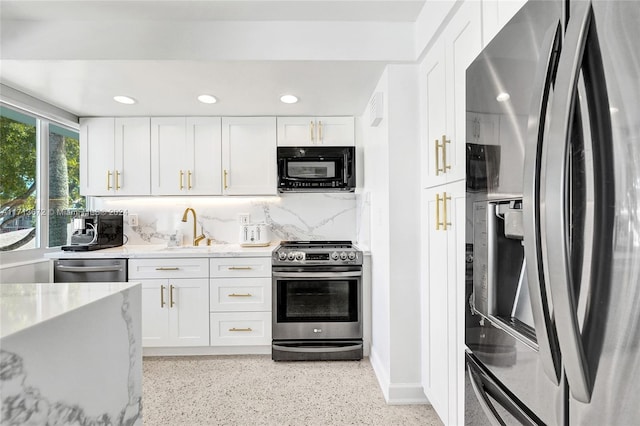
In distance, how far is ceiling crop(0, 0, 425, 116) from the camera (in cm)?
197

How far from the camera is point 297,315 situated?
2801 millimetres

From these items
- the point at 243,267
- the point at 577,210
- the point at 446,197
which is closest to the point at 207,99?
the point at 243,267

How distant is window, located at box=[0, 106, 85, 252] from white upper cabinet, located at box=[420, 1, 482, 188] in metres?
3.11

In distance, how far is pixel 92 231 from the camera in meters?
2.98

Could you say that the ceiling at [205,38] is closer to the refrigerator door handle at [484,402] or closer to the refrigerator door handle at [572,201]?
the refrigerator door handle at [572,201]

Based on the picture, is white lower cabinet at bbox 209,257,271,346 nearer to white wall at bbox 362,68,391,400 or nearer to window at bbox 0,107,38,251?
white wall at bbox 362,68,391,400

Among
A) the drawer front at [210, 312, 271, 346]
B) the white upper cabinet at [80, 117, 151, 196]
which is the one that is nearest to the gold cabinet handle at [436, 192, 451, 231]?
the drawer front at [210, 312, 271, 346]

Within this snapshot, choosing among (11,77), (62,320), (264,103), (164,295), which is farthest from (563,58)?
(11,77)

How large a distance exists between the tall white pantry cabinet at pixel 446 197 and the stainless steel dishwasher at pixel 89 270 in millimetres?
2417

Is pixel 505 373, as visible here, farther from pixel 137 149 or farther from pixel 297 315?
pixel 137 149

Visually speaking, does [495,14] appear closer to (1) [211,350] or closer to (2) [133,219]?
(1) [211,350]

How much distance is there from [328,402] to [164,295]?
5.24 feet

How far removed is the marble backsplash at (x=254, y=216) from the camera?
3461 mm

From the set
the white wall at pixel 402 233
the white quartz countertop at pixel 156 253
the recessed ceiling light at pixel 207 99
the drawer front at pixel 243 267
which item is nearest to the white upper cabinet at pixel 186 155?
the recessed ceiling light at pixel 207 99
